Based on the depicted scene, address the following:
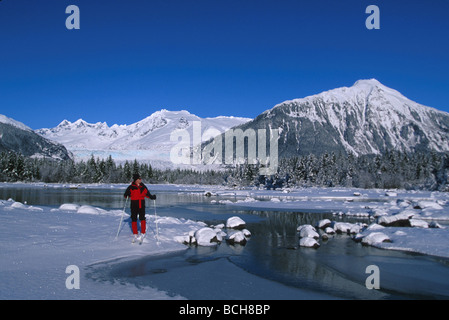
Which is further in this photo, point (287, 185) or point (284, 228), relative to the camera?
point (287, 185)

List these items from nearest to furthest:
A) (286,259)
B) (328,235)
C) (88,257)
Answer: (88,257)
(286,259)
(328,235)

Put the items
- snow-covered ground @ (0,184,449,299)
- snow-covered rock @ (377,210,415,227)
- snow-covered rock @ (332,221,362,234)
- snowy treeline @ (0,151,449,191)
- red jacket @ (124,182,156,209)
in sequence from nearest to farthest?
snow-covered ground @ (0,184,449,299) → red jacket @ (124,182,156,209) → snow-covered rock @ (332,221,362,234) → snow-covered rock @ (377,210,415,227) → snowy treeline @ (0,151,449,191)

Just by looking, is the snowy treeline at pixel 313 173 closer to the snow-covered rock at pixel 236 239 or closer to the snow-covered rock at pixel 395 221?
the snow-covered rock at pixel 395 221

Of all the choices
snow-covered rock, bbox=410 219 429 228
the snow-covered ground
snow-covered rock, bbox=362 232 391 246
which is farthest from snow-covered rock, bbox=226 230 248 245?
snow-covered rock, bbox=410 219 429 228

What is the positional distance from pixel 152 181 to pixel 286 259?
453ft

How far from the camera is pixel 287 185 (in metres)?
108

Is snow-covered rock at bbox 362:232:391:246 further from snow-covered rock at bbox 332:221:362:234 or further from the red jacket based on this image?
the red jacket

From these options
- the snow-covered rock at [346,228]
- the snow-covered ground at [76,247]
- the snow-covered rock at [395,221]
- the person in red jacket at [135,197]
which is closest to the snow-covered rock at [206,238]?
the snow-covered ground at [76,247]

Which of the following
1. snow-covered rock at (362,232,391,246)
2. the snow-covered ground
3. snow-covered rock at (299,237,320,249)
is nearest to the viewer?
the snow-covered ground

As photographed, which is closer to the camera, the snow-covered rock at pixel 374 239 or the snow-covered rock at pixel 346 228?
the snow-covered rock at pixel 374 239

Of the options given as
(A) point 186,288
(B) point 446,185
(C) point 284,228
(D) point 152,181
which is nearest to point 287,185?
(B) point 446,185

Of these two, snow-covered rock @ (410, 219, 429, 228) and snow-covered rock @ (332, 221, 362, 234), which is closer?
snow-covered rock @ (332, 221, 362, 234)

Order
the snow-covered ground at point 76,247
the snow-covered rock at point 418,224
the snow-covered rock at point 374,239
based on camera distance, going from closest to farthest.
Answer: the snow-covered ground at point 76,247
the snow-covered rock at point 374,239
the snow-covered rock at point 418,224

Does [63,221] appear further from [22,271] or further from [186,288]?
[186,288]
